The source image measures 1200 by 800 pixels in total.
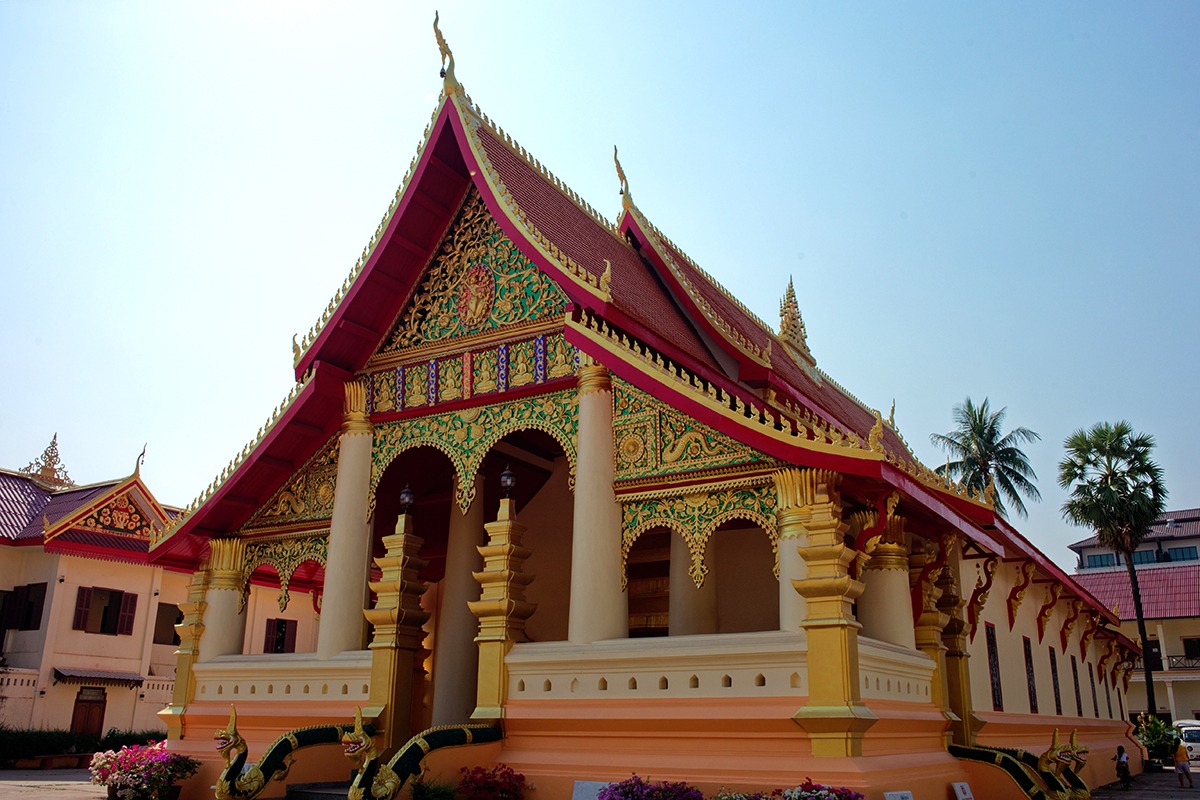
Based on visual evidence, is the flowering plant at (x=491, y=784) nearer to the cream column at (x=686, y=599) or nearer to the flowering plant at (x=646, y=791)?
the flowering plant at (x=646, y=791)

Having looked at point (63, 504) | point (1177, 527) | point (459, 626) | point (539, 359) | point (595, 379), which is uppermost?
point (1177, 527)

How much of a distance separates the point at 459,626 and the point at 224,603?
9.96 feet

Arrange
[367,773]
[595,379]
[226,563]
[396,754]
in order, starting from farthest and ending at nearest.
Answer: [226,563]
[595,379]
[396,754]
[367,773]

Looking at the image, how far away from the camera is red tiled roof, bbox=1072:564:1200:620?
130 ft

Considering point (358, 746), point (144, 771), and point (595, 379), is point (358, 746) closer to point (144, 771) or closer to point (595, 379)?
point (144, 771)

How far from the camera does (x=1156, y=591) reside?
41.1 meters

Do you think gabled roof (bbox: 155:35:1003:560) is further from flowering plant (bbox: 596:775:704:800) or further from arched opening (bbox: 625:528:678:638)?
flowering plant (bbox: 596:775:704:800)

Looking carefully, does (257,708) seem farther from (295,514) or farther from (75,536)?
(75,536)

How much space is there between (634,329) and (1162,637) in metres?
38.1

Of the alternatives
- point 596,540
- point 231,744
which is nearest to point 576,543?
point 596,540

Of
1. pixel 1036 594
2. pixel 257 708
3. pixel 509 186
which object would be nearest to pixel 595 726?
pixel 257 708

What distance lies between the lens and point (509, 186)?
11383 millimetres

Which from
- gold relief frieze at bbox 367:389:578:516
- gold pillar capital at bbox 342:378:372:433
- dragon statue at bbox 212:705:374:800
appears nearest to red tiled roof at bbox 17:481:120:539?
gold pillar capital at bbox 342:378:372:433

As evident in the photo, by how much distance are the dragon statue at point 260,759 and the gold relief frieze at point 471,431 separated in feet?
8.35
